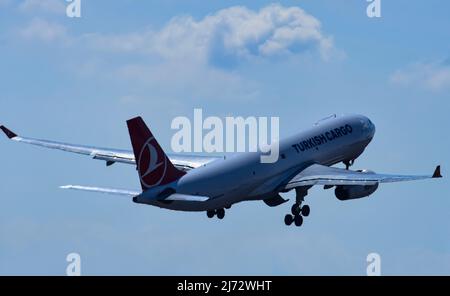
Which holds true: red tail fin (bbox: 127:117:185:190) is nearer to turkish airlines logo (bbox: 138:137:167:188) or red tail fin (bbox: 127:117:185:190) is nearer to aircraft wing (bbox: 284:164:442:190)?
turkish airlines logo (bbox: 138:137:167:188)

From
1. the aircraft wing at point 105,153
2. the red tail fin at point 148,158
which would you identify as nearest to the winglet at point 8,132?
the aircraft wing at point 105,153

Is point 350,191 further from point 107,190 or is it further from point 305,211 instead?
point 107,190

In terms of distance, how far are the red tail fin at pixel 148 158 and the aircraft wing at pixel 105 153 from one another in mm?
15708

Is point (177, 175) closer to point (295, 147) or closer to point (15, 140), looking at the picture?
point (295, 147)

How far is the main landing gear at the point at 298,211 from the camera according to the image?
107562 millimetres

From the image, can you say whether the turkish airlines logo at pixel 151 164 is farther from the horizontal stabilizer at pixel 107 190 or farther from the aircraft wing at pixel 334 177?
the aircraft wing at pixel 334 177

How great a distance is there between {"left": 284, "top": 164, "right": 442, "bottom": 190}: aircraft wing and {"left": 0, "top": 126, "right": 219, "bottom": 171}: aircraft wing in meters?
9.60

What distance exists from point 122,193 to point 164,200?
10.4ft

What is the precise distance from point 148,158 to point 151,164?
2.29 ft

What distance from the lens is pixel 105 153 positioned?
114312mm

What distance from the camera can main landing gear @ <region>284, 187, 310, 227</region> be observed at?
10756 cm

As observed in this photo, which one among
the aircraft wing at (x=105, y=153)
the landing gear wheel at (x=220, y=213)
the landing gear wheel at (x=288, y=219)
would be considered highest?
the aircraft wing at (x=105, y=153)

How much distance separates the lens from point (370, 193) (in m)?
110

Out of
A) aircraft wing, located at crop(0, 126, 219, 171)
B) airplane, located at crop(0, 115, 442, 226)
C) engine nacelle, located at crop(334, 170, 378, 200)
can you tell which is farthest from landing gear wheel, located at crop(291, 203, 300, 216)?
aircraft wing, located at crop(0, 126, 219, 171)
